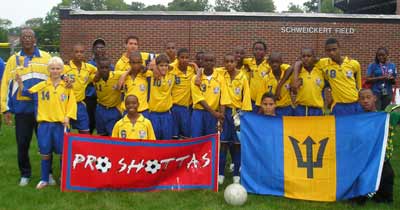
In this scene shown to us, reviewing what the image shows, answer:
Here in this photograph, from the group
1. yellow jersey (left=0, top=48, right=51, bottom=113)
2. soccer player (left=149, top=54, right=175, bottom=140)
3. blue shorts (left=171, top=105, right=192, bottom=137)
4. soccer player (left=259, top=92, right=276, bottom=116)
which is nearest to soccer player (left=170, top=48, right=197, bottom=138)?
blue shorts (left=171, top=105, right=192, bottom=137)

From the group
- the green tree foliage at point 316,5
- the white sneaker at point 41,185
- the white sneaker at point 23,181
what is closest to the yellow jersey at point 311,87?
the white sneaker at point 41,185

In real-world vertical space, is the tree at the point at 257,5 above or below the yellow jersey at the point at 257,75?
above

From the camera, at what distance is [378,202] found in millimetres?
5875

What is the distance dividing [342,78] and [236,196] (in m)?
2.49

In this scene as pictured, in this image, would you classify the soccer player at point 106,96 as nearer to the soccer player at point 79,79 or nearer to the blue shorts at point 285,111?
the soccer player at point 79,79

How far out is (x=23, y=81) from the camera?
20.7ft

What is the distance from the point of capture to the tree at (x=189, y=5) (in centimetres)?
8350

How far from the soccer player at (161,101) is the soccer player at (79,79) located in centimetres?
100

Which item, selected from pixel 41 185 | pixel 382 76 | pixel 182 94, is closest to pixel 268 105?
pixel 182 94

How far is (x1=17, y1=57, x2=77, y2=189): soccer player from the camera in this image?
243 inches

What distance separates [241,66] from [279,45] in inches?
412

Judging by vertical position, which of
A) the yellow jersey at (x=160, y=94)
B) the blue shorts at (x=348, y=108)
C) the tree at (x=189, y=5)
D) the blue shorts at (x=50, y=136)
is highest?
the tree at (x=189, y=5)

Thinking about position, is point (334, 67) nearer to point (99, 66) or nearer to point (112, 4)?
point (99, 66)

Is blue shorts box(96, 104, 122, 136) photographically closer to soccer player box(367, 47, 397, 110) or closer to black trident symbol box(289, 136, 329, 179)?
black trident symbol box(289, 136, 329, 179)
